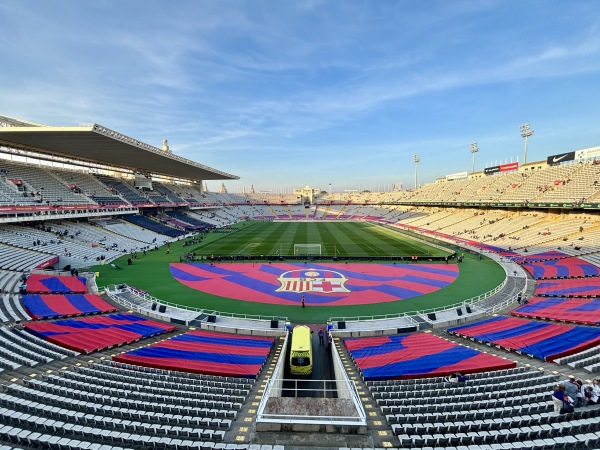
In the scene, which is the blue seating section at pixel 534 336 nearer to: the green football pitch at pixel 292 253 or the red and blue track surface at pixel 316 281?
the green football pitch at pixel 292 253

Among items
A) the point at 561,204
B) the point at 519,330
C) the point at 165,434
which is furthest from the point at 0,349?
the point at 561,204

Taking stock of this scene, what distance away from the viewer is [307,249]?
48.1 meters

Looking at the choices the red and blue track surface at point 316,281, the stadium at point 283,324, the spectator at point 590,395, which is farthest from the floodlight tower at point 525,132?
the spectator at point 590,395

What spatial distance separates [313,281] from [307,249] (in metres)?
16.6

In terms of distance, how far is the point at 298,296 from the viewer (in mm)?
27359

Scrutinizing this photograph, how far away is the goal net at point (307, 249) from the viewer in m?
44.8

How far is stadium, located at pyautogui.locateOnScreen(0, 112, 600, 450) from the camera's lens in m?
8.52

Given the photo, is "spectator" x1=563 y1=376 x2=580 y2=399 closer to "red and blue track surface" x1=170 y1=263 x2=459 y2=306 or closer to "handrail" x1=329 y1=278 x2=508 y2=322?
"handrail" x1=329 y1=278 x2=508 y2=322

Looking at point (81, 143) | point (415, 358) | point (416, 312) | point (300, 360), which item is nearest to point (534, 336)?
point (415, 358)

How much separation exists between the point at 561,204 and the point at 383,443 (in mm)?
54581

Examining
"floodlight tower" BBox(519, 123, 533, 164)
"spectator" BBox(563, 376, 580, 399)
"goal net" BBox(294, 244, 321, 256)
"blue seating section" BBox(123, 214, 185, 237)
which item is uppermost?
"floodlight tower" BBox(519, 123, 533, 164)

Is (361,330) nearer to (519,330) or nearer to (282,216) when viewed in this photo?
(519,330)

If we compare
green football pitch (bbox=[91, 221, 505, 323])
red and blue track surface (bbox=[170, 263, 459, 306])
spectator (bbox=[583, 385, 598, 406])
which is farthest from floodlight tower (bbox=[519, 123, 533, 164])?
spectator (bbox=[583, 385, 598, 406])

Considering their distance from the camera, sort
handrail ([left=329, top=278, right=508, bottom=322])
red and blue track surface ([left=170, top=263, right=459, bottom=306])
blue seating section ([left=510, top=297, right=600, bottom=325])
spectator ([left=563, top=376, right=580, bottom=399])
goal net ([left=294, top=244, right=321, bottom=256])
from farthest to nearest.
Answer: goal net ([left=294, top=244, right=321, bottom=256]), red and blue track surface ([left=170, top=263, right=459, bottom=306]), handrail ([left=329, top=278, right=508, bottom=322]), blue seating section ([left=510, top=297, right=600, bottom=325]), spectator ([left=563, top=376, right=580, bottom=399])
